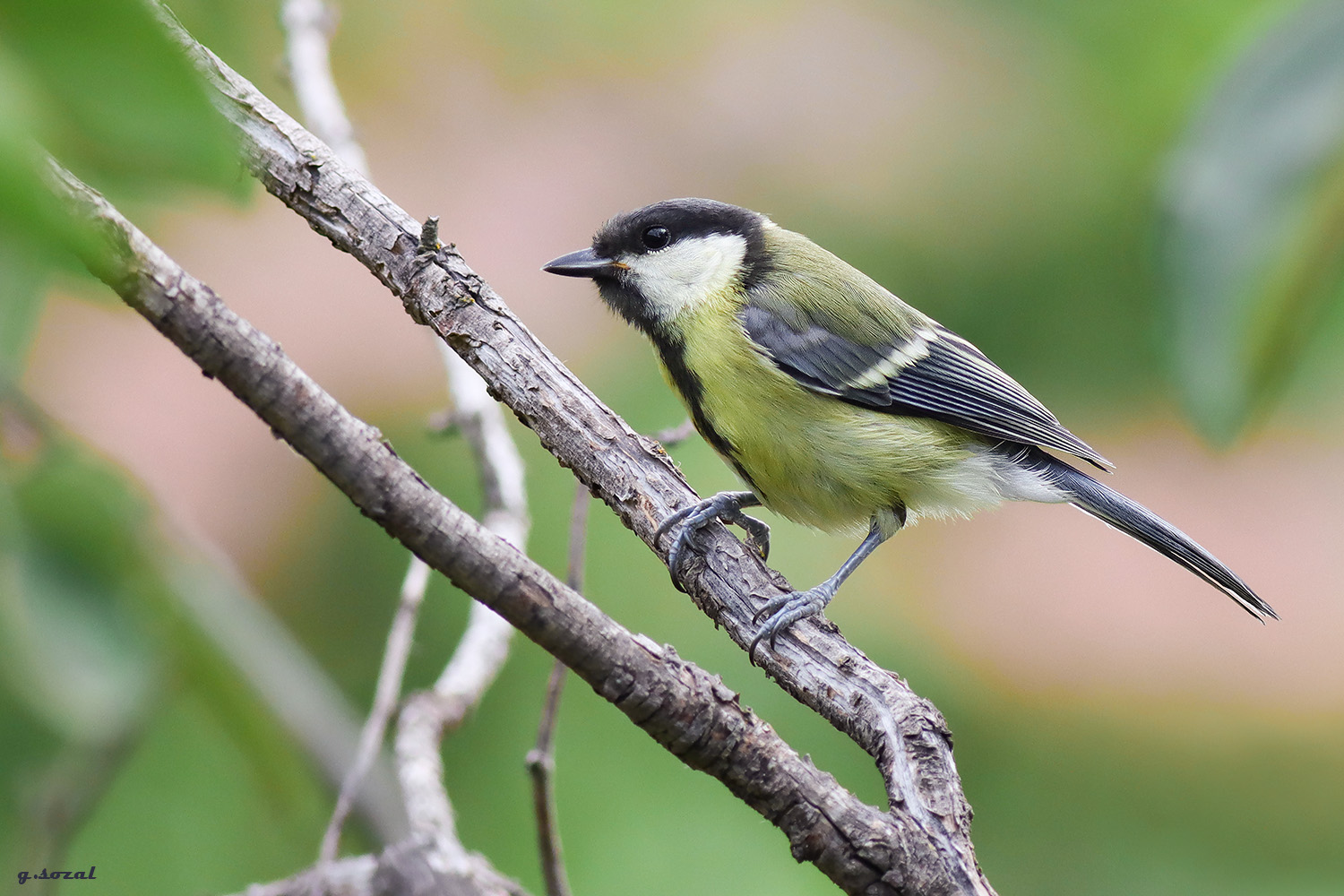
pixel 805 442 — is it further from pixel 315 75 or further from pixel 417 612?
pixel 315 75

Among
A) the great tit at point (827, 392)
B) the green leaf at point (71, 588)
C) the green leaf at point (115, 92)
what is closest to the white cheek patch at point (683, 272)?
the great tit at point (827, 392)

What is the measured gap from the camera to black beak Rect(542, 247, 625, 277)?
169 cm

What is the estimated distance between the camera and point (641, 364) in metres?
2.58

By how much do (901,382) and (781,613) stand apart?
25.3 inches

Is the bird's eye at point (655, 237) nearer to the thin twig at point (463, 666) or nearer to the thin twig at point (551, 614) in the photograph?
the thin twig at point (463, 666)

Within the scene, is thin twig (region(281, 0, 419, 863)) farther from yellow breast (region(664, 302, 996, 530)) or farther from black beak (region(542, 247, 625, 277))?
yellow breast (region(664, 302, 996, 530))

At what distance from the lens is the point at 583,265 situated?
5.58ft

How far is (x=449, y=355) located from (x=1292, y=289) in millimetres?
1152

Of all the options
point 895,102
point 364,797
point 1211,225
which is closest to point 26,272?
point 364,797

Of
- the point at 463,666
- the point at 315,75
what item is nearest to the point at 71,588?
the point at 463,666

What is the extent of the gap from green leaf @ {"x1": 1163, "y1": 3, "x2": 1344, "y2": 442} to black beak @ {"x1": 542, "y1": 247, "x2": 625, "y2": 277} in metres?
1.04

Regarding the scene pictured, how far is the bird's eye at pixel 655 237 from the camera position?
1736 mm

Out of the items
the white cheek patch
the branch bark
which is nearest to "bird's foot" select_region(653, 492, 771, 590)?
the branch bark

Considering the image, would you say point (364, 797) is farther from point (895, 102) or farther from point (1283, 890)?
point (895, 102)
